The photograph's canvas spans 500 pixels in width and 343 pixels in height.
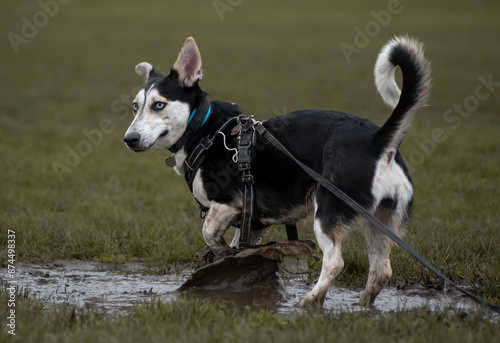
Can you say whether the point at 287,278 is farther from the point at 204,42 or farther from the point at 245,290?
the point at 204,42

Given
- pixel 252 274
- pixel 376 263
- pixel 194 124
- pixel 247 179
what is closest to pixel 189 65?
pixel 194 124

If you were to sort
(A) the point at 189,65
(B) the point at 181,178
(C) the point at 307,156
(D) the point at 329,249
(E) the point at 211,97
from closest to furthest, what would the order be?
(D) the point at 329,249
(C) the point at 307,156
(A) the point at 189,65
(B) the point at 181,178
(E) the point at 211,97

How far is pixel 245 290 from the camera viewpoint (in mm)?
4852

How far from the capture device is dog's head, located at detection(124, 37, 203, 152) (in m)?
4.76

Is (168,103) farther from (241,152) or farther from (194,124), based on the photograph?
(241,152)

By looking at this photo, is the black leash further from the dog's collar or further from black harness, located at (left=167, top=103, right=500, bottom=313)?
the dog's collar

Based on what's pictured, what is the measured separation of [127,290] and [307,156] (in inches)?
73.8

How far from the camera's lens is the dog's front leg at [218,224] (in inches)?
190

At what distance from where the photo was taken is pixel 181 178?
9641 millimetres

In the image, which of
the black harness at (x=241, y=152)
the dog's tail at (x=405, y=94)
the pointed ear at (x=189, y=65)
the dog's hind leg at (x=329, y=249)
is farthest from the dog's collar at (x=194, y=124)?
the dog's tail at (x=405, y=94)

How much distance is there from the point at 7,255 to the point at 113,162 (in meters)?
4.41

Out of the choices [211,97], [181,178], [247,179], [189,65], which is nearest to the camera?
[247,179]

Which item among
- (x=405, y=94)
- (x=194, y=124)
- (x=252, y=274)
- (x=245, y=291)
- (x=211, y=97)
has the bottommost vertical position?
(x=245, y=291)

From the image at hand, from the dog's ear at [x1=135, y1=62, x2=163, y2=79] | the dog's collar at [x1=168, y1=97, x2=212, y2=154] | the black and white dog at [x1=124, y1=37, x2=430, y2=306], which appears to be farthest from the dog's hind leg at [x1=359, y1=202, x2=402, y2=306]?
the dog's ear at [x1=135, y1=62, x2=163, y2=79]
